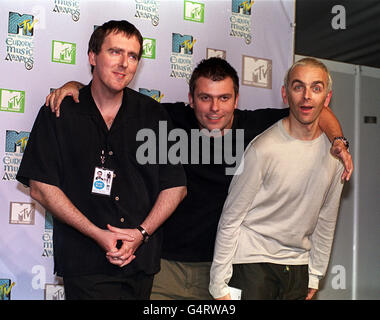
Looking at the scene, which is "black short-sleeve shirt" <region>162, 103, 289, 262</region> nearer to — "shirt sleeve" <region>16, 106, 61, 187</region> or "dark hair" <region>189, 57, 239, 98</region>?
"dark hair" <region>189, 57, 239, 98</region>

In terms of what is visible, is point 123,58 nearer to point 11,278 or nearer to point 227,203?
point 227,203

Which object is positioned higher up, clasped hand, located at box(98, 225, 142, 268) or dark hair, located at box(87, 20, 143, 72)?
dark hair, located at box(87, 20, 143, 72)

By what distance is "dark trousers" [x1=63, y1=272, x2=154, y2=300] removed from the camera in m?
2.30

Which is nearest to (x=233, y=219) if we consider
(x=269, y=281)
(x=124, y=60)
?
(x=269, y=281)

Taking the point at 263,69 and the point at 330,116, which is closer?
the point at 330,116

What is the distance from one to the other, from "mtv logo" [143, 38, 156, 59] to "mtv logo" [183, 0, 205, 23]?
29 centimetres

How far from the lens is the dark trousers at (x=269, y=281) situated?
2438 mm

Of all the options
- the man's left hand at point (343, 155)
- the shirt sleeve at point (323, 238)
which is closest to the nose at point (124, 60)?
the man's left hand at point (343, 155)

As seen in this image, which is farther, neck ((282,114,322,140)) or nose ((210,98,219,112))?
nose ((210,98,219,112))

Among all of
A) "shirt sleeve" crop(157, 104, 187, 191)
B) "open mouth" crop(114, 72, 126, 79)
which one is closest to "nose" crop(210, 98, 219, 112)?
"shirt sleeve" crop(157, 104, 187, 191)

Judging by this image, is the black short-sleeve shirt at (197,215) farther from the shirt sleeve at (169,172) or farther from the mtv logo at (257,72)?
the mtv logo at (257,72)
